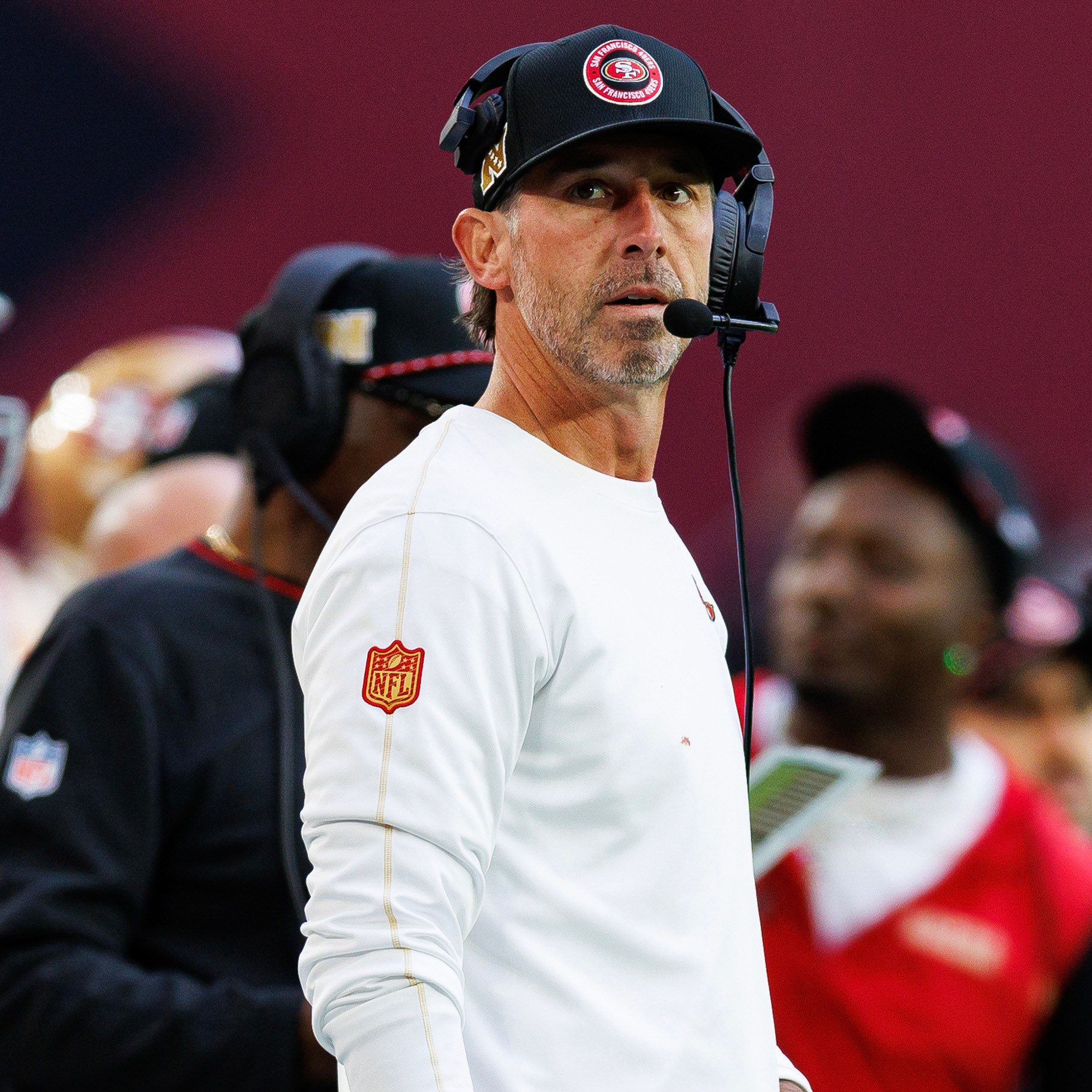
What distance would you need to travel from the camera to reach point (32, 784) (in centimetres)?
156

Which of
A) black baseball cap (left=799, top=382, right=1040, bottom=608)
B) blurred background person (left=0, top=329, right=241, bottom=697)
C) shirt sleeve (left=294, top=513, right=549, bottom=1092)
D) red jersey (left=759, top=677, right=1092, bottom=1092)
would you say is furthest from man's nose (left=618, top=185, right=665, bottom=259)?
blurred background person (left=0, top=329, right=241, bottom=697)

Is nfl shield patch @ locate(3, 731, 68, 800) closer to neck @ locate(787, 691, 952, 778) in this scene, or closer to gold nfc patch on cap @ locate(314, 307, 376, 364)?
gold nfc patch on cap @ locate(314, 307, 376, 364)

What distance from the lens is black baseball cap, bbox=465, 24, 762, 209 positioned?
1029mm

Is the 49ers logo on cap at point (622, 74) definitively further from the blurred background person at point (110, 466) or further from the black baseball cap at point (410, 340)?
the blurred background person at point (110, 466)

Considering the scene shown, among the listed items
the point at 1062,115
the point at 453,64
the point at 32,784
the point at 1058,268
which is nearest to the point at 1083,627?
the point at 1058,268

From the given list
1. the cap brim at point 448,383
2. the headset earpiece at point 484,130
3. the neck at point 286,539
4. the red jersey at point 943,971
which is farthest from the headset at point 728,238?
the red jersey at point 943,971

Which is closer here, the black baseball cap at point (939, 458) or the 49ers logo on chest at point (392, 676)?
the 49ers logo on chest at point (392, 676)

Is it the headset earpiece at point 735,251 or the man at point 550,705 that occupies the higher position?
the headset earpiece at point 735,251

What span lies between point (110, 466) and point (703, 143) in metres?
2.53

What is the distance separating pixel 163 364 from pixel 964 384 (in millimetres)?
2023

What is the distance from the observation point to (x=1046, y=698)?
3.63 meters

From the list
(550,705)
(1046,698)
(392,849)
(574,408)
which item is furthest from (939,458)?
(392,849)

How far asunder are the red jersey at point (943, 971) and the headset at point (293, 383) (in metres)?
1.00

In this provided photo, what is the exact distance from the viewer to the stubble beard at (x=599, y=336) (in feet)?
3.42
